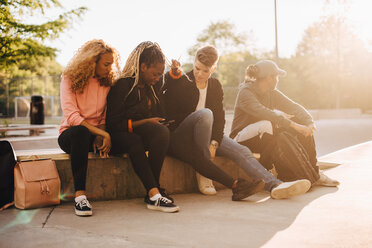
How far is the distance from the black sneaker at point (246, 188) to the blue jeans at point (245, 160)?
255 millimetres

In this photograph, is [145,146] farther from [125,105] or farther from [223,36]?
[223,36]

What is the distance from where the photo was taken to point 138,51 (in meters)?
4.00

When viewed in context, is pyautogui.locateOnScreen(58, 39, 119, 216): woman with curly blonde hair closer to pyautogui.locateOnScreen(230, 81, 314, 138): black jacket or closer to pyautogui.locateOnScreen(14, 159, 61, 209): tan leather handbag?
pyautogui.locateOnScreen(14, 159, 61, 209): tan leather handbag

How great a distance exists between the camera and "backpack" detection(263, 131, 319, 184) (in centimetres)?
462

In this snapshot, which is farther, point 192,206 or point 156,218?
point 192,206

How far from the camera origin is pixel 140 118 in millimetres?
4031

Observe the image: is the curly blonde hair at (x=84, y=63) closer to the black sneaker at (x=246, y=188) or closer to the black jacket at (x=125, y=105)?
the black jacket at (x=125, y=105)

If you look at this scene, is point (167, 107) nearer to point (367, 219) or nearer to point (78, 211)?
point (78, 211)

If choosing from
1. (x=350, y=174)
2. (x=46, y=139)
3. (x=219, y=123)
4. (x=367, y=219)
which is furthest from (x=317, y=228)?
(x=46, y=139)

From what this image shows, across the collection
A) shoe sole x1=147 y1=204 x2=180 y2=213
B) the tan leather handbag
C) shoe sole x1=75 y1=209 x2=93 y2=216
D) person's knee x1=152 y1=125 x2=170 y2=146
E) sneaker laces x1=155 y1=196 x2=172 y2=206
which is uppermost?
person's knee x1=152 y1=125 x2=170 y2=146

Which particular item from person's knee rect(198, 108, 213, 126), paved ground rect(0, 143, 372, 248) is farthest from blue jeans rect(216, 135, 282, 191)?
person's knee rect(198, 108, 213, 126)

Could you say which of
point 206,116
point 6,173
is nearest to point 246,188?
point 206,116

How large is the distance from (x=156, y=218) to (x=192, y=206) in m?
0.55

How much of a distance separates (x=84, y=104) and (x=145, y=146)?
27.7 inches
